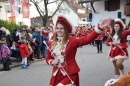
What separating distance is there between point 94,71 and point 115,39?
2568 mm

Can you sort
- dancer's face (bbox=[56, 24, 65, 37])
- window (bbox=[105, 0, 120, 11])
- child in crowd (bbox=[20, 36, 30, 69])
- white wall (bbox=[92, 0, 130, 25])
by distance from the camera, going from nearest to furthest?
dancer's face (bbox=[56, 24, 65, 37]) → child in crowd (bbox=[20, 36, 30, 69]) → white wall (bbox=[92, 0, 130, 25]) → window (bbox=[105, 0, 120, 11])

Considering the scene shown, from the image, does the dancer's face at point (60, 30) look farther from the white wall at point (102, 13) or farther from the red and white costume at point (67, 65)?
the white wall at point (102, 13)

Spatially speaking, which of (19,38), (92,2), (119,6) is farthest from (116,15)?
(19,38)

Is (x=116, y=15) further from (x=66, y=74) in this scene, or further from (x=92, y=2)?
(x=66, y=74)

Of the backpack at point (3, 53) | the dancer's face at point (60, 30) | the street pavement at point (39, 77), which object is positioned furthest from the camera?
the backpack at point (3, 53)

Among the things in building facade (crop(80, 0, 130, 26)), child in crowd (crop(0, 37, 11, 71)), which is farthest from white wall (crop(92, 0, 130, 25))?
child in crowd (crop(0, 37, 11, 71))

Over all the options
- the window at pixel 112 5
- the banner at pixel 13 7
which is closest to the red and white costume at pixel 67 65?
the banner at pixel 13 7

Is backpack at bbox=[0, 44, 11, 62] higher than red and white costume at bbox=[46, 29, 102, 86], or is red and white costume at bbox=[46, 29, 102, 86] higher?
red and white costume at bbox=[46, 29, 102, 86]

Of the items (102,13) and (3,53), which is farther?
(102,13)

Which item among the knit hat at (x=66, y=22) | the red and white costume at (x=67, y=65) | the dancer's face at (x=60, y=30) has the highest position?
the knit hat at (x=66, y=22)

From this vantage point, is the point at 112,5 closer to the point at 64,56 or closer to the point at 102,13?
the point at 102,13

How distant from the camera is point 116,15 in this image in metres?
28.8

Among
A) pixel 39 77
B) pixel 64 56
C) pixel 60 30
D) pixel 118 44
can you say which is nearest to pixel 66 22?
pixel 60 30

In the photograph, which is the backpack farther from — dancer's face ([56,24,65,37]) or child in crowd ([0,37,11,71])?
dancer's face ([56,24,65,37])
